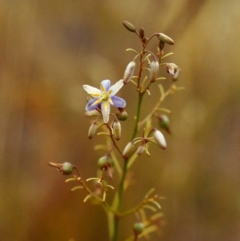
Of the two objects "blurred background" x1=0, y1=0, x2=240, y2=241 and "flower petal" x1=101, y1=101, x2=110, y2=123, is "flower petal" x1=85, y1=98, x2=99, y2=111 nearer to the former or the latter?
"flower petal" x1=101, y1=101, x2=110, y2=123

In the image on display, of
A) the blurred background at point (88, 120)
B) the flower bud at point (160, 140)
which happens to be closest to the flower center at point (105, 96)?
the flower bud at point (160, 140)

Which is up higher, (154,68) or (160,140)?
(154,68)

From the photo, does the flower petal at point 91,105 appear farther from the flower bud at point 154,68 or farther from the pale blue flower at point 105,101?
the flower bud at point 154,68

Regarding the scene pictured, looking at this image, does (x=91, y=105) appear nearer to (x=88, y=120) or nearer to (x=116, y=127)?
(x=116, y=127)

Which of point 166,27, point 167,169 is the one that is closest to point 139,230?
point 167,169

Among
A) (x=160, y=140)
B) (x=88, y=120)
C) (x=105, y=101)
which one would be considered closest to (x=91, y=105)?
(x=105, y=101)

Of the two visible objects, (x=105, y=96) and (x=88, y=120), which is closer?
(x=105, y=96)

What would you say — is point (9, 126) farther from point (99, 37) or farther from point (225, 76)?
point (225, 76)

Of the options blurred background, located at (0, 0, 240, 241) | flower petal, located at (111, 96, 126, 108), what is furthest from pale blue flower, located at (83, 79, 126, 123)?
blurred background, located at (0, 0, 240, 241)

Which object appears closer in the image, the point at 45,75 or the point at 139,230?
the point at 139,230
